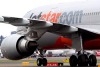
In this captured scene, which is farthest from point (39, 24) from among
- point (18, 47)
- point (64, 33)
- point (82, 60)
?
point (82, 60)

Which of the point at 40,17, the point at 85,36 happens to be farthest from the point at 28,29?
the point at 40,17

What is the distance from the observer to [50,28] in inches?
824

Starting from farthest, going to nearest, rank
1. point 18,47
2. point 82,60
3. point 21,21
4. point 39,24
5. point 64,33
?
point 18,47 < point 82,60 < point 64,33 < point 39,24 < point 21,21

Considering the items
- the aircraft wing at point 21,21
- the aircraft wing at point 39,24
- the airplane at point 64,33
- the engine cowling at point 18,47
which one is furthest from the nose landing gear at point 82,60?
the aircraft wing at point 21,21

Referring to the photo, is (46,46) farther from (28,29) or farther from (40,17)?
(28,29)

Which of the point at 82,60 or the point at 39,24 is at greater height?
the point at 39,24

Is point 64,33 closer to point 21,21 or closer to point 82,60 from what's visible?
point 82,60

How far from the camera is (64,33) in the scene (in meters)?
21.6

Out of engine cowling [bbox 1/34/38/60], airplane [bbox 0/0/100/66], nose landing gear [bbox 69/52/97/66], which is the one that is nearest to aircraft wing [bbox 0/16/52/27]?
airplane [bbox 0/0/100/66]

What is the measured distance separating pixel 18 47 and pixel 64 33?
2940mm

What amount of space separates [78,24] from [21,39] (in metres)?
3.74

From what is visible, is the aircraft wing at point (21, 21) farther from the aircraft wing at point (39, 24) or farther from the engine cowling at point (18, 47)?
the engine cowling at point (18, 47)

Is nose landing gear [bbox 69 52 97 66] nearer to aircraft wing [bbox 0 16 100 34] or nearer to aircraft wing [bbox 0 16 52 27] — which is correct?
aircraft wing [bbox 0 16 100 34]

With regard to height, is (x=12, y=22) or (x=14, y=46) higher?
(x=12, y=22)
